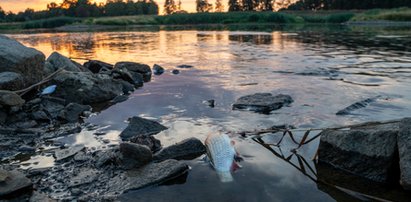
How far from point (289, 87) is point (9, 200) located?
10.4 metres

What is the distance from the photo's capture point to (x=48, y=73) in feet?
44.8

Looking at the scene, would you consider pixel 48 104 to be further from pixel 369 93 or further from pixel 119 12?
pixel 119 12

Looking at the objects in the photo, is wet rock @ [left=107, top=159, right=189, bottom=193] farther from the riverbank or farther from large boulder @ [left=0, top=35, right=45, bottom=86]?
the riverbank

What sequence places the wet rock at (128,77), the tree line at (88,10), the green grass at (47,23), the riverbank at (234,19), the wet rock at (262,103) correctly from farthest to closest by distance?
the tree line at (88,10), the green grass at (47,23), the riverbank at (234,19), the wet rock at (128,77), the wet rock at (262,103)

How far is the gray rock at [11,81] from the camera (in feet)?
35.7

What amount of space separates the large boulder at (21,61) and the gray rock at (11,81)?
61 cm

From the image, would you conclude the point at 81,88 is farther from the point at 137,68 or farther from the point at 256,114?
the point at 256,114

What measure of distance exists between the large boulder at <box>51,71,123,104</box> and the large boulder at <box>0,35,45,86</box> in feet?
2.16

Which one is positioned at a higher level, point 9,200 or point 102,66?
point 102,66

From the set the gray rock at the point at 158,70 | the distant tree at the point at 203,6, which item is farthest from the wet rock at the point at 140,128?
the distant tree at the point at 203,6

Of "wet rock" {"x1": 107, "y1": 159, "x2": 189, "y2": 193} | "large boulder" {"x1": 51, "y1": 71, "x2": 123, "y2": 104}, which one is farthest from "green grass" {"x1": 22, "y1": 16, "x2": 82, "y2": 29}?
"wet rock" {"x1": 107, "y1": 159, "x2": 189, "y2": 193}

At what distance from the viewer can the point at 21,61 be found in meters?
12.1

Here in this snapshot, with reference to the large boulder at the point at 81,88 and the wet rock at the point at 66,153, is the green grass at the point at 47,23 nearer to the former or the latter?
→ the large boulder at the point at 81,88

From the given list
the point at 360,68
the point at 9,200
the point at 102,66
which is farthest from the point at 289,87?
the point at 9,200
